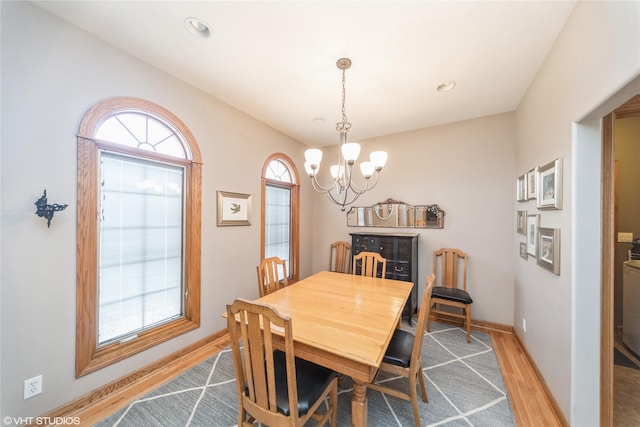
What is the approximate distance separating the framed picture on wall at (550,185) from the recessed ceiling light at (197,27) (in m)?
2.75

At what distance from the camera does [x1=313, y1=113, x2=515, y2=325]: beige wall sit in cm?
309

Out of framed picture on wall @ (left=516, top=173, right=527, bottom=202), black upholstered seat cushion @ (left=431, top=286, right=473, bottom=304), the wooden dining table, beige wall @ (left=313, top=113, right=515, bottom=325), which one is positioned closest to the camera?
the wooden dining table

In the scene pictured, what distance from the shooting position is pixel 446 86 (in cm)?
247

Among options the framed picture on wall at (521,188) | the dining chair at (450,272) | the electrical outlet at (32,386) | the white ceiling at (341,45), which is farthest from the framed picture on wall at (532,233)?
the electrical outlet at (32,386)

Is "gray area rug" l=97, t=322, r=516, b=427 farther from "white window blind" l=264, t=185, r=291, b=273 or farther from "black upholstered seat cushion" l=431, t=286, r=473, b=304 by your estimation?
"white window blind" l=264, t=185, r=291, b=273

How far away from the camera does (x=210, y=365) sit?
7.50 feet

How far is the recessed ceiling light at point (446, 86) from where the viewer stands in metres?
2.41

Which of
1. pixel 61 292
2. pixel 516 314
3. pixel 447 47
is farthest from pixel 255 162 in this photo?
pixel 516 314

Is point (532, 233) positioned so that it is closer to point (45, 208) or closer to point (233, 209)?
point (233, 209)

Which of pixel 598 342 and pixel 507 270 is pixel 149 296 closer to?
pixel 598 342

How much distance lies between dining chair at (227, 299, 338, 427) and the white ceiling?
189 cm

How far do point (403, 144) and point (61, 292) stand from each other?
416 cm

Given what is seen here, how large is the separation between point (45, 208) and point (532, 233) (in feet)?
12.9

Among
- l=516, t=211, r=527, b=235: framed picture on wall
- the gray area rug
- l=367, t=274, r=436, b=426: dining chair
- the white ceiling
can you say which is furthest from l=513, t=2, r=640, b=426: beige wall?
l=367, t=274, r=436, b=426: dining chair
